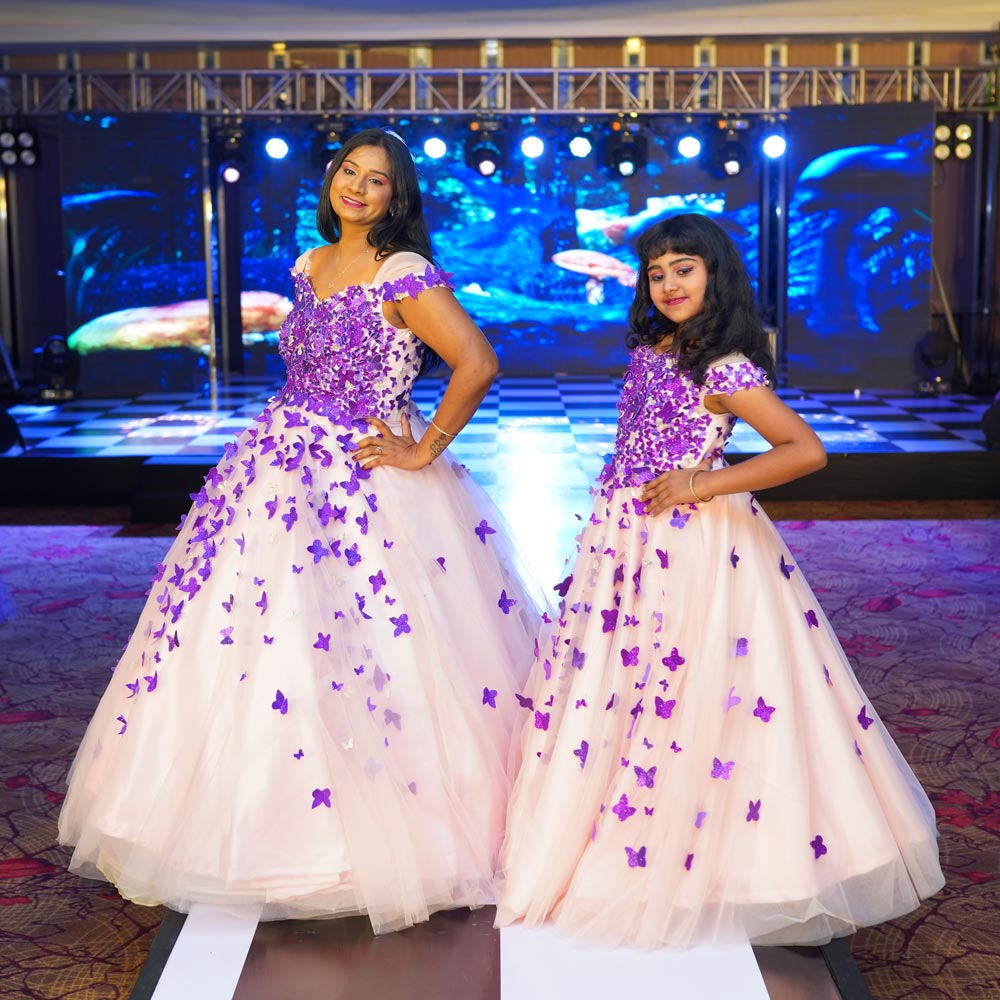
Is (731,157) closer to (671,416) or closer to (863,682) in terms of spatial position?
(863,682)

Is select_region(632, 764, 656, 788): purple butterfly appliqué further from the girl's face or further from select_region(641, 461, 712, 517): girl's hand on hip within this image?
the girl's face

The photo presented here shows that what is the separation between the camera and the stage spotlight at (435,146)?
11.7 meters

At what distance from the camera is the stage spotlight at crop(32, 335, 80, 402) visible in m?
10.5

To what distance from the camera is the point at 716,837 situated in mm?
2205

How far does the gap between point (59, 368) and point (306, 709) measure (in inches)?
352

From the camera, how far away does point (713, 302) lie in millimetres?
2299

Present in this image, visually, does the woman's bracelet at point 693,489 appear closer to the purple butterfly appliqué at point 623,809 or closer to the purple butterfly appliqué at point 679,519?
the purple butterfly appliqué at point 679,519

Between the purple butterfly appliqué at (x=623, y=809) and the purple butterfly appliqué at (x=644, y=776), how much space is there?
34mm

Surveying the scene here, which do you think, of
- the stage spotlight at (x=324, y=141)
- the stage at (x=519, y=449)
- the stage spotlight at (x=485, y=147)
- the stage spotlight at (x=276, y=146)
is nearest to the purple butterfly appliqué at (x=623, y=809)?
the stage at (x=519, y=449)

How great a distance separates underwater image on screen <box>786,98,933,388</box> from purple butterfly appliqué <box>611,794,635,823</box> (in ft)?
29.2

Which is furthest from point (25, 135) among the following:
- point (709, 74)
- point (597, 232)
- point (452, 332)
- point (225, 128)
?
point (452, 332)

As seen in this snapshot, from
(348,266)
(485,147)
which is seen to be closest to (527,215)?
(485,147)

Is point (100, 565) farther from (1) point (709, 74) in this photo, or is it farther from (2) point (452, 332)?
(1) point (709, 74)

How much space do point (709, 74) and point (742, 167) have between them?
1018mm
